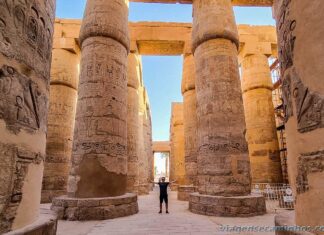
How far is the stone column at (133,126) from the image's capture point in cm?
1167

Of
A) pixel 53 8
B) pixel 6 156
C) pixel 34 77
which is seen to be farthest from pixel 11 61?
pixel 53 8

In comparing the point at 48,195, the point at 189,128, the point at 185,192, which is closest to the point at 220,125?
the point at 189,128

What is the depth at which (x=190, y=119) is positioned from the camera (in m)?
11.5

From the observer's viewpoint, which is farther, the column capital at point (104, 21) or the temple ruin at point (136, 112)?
the column capital at point (104, 21)

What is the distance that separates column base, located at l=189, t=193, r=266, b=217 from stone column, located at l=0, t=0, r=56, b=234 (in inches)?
177

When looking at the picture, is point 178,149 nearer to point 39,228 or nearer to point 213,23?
point 213,23

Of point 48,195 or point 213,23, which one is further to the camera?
point 48,195

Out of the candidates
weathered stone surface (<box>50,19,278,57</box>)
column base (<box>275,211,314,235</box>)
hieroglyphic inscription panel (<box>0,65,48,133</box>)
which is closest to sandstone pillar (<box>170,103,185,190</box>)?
weathered stone surface (<box>50,19,278,57</box>)

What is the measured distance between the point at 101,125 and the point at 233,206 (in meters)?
3.98

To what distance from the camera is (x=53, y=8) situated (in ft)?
10.0

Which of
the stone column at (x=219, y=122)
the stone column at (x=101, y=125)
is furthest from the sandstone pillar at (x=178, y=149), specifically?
the stone column at (x=101, y=125)

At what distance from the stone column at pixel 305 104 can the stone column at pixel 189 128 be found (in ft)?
27.4

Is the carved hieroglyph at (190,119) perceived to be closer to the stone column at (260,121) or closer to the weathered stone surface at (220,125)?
the stone column at (260,121)

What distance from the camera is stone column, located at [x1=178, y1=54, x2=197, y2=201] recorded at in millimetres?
10633
